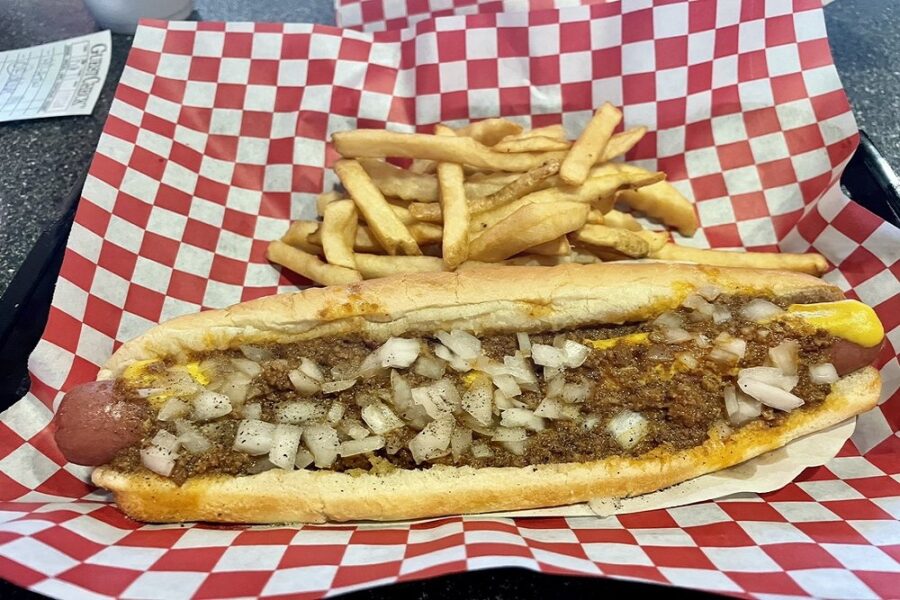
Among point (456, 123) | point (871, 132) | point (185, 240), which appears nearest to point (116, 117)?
point (185, 240)

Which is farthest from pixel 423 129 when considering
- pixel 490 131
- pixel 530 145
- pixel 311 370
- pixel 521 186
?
pixel 311 370

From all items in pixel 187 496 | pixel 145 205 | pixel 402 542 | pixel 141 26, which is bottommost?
pixel 402 542

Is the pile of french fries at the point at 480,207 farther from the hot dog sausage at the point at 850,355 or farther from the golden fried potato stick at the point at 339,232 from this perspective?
the hot dog sausage at the point at 850,355

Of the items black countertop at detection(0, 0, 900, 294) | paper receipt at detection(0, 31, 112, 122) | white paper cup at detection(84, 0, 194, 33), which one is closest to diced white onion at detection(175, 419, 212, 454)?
black countertop at detection(0, 0, 900, 294)

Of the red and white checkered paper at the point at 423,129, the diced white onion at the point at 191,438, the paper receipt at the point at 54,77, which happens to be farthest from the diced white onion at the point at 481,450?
the paper receipt at the point at 54,77

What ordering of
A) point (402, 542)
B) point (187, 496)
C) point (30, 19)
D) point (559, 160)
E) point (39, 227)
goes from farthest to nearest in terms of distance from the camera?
point (30, 19)
point (39, 227)
point (559, 160)
point (187, 496)
point (402, 542)

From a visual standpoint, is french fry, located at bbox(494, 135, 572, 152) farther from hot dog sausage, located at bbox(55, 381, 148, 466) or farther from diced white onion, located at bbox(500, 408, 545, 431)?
hot dog sausage, located at bbox(55, 381, 148, 466)

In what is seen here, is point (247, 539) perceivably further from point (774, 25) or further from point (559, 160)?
point (774, 25)

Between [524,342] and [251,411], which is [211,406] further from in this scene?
[524,342]
